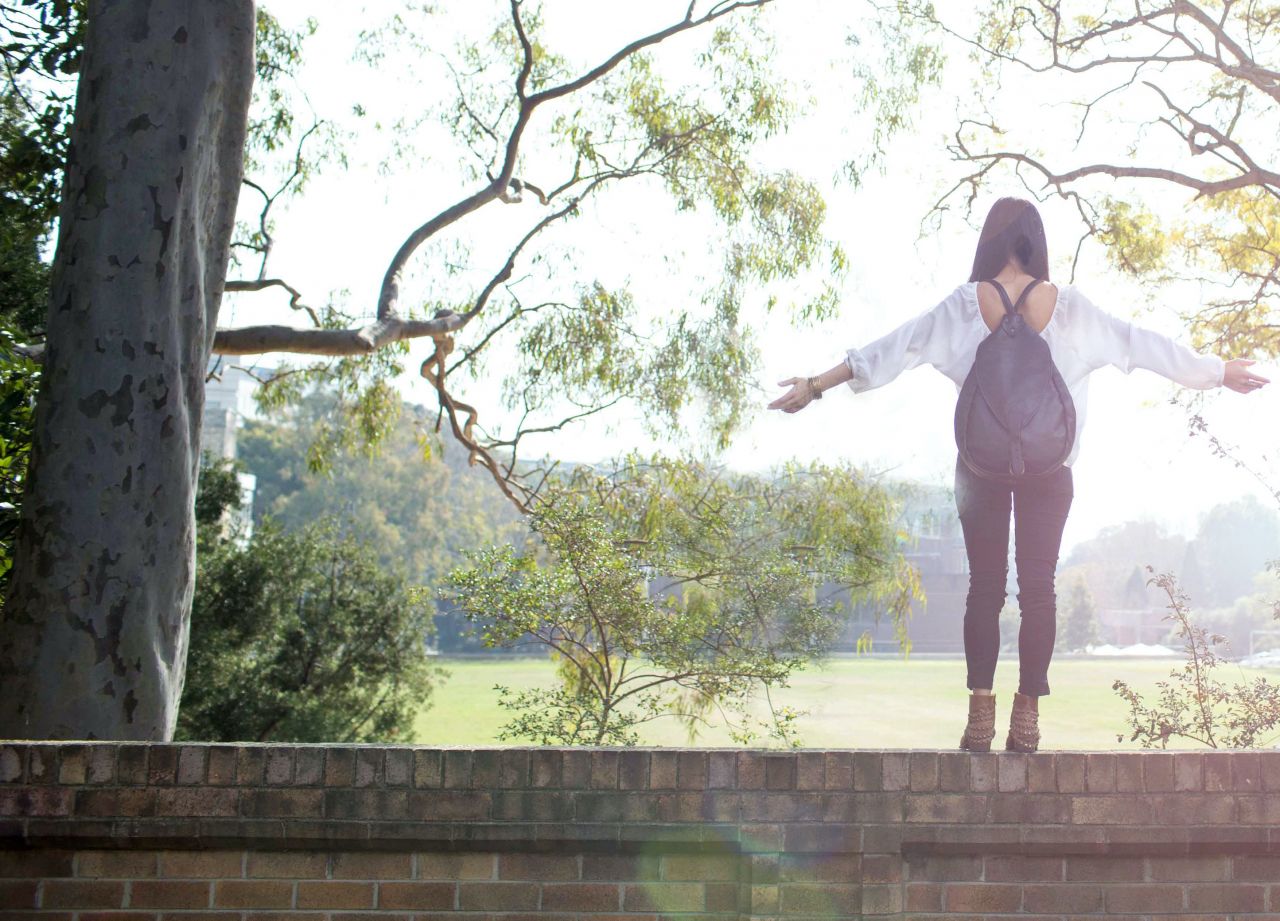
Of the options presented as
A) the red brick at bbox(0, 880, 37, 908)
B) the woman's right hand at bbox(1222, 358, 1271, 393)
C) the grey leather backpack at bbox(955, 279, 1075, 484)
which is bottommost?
the red brick at bbox(0, 880, 37, 908)

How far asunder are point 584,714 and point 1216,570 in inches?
2608

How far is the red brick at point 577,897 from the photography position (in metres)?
3.01

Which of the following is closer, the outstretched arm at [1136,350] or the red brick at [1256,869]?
the red brick at [1256,869]

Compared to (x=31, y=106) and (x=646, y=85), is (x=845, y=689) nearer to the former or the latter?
(x=646, y=85)

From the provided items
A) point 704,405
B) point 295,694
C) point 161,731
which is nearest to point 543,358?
point 704,405

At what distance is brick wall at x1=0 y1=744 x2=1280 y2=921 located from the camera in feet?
9.78

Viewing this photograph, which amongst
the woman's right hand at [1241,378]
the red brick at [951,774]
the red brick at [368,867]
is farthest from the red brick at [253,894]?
the woman's right hand at [1241,378]

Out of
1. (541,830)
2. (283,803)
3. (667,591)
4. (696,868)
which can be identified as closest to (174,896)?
(283,803)

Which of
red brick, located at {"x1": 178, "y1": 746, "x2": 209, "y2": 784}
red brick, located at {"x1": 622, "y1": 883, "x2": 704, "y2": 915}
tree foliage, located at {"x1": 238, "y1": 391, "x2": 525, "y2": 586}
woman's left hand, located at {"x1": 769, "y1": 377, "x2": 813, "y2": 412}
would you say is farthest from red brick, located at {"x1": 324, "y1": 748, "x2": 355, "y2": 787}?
tree foliage, located at {"x1": 238, "y1": 391, "x2": 525, "y2": 586}

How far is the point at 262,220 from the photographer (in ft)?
45.6

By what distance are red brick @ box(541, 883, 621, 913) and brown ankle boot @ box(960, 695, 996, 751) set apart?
3.32ft

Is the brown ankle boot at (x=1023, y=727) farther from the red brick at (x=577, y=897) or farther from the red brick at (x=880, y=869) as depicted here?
the red brick at (x=577, y=897)

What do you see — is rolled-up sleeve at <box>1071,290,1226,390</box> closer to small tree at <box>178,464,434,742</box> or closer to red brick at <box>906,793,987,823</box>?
red brick at <box>906,793,987,823</box>

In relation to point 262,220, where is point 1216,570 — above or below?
above
